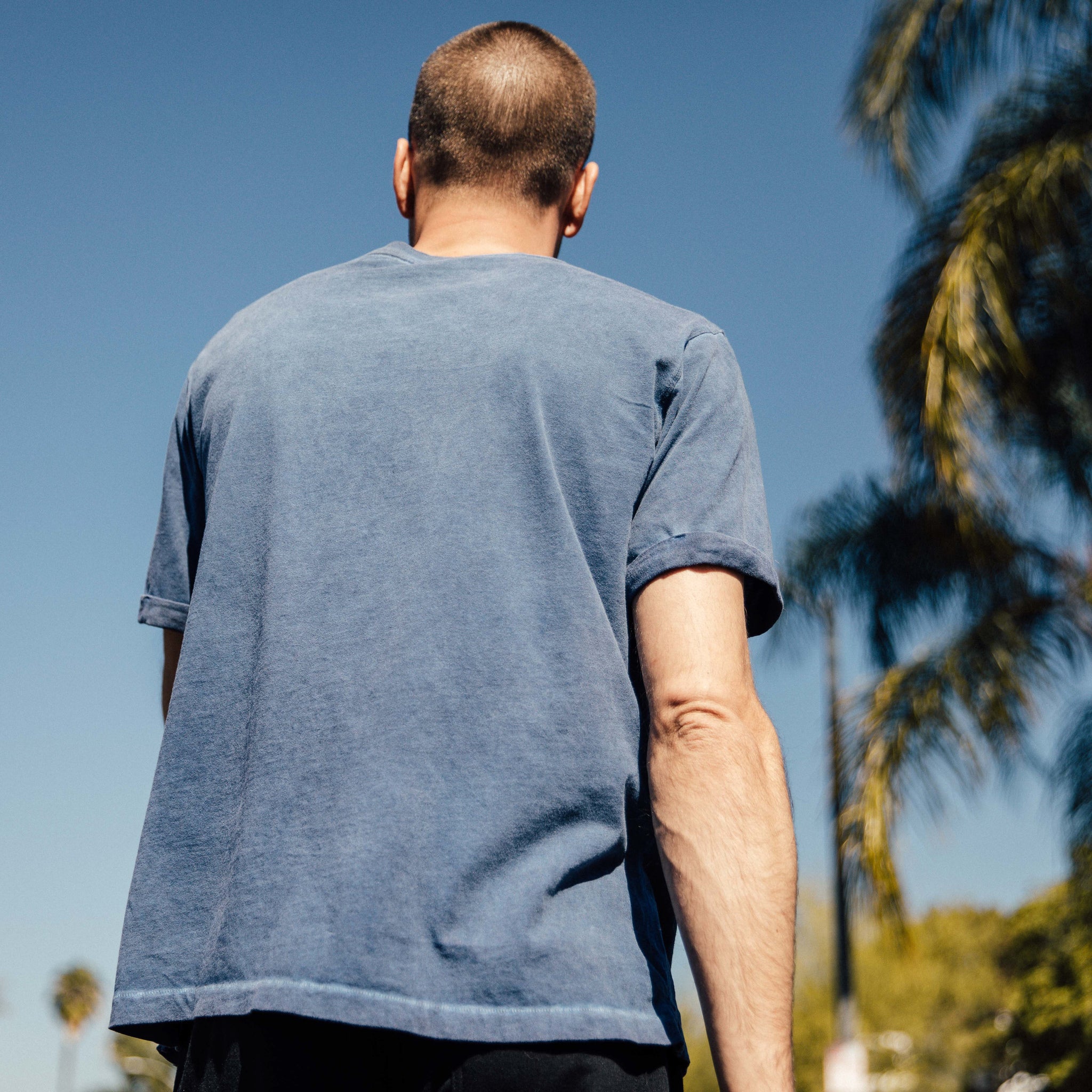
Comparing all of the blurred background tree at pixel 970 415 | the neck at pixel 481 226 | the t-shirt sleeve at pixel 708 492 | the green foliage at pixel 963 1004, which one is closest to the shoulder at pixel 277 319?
the neck at pixel 481 226

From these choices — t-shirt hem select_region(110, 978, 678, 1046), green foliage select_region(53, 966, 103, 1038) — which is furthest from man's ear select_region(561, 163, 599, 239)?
green foliage select_region(53, 966, 103, 1038)

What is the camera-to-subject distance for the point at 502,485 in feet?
4.89

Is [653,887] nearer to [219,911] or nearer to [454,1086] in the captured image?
[454,1086]

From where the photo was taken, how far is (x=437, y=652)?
4.60 ft

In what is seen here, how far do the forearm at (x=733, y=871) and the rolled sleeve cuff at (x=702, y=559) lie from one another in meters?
0.16

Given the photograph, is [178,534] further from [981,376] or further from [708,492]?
[981,376]

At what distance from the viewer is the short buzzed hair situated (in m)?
1.86

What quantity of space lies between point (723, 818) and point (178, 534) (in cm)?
91

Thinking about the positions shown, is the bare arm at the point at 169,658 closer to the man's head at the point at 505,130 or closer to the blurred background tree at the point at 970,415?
the man's head at the point at 505,130

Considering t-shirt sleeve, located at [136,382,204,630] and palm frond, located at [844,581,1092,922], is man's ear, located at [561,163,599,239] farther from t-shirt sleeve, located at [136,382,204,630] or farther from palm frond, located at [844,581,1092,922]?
palm frond, located at [844,581,1092,922]

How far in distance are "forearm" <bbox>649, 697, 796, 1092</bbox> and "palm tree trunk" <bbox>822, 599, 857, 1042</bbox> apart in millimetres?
8019

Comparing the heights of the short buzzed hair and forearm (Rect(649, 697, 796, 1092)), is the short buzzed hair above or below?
above

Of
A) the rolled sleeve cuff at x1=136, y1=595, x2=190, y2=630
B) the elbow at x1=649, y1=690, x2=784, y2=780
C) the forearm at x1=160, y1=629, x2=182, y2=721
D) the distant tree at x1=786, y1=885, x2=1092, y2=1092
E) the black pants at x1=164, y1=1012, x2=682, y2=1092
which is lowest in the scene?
the distant tree at x1=786, y1=885, x2=1092, y2=1092

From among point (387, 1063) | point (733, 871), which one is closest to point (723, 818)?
point (733, 871)
